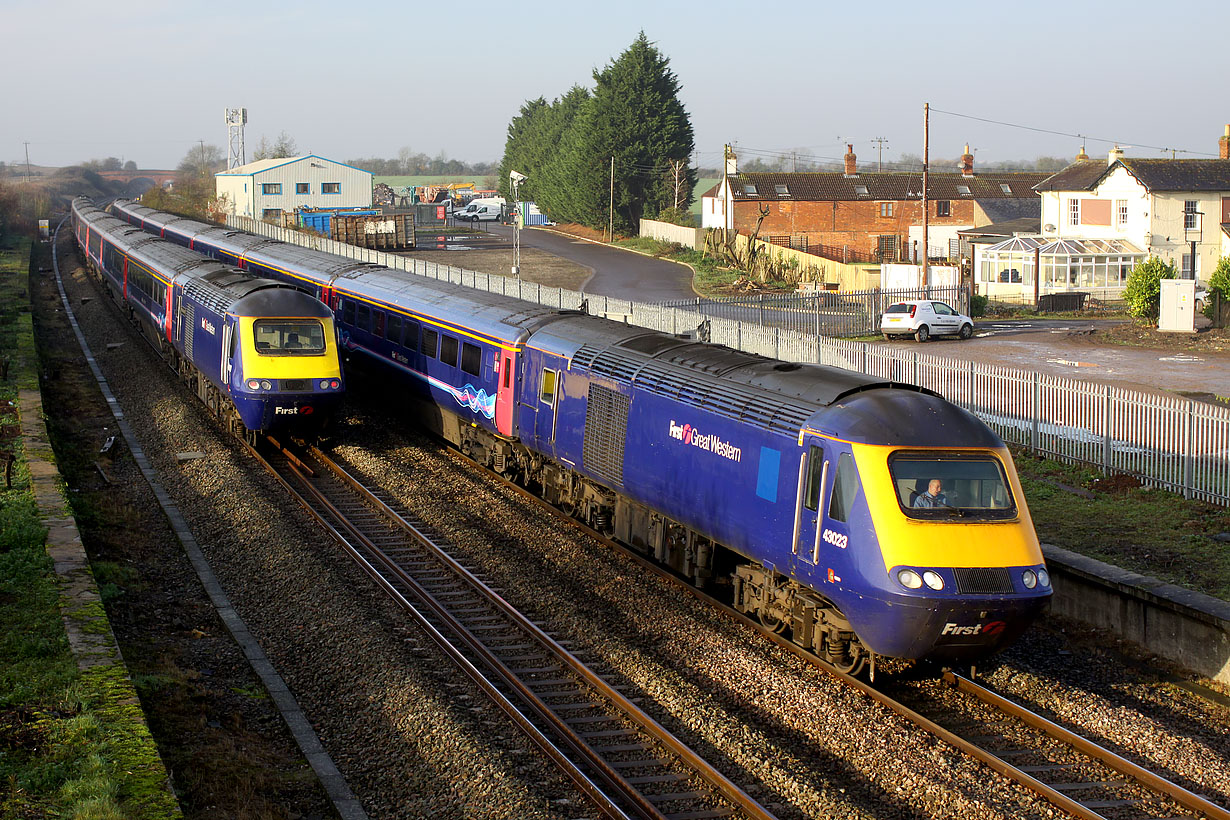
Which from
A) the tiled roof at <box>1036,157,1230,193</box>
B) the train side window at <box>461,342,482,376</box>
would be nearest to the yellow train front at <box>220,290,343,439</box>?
the train side window at <box>461,342,482,376</box>

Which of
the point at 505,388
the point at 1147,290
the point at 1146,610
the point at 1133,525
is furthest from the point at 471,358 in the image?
the point at 1147,290

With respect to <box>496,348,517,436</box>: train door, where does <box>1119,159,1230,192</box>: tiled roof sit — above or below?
above

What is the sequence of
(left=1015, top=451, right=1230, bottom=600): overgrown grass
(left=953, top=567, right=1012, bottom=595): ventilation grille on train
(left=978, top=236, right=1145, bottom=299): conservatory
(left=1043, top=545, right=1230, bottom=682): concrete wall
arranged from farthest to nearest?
(left=978, top=236, right=1145, bottom=299): conservatory < (left=1015, top=451, right=1230, bottom=600): overgrown grass < (left=1043, top=545, right=1230, bottom=682): concrete wall < (left=953, top=567, right=1012, bottom=595): ventilation grille on train

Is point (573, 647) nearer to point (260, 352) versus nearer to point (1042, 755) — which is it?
point (1042, 755)

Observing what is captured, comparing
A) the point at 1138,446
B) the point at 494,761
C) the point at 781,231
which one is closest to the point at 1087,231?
the point at 781,231

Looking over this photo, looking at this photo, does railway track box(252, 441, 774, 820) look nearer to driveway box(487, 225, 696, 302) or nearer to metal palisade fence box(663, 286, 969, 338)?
metal palisade fence box(663, 286, 969, 338)

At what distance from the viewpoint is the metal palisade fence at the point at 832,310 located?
36.3 m

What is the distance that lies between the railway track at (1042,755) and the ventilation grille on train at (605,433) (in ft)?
12.7

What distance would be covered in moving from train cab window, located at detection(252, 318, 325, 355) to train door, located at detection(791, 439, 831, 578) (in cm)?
1232

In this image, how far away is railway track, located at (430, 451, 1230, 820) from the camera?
28.4ft

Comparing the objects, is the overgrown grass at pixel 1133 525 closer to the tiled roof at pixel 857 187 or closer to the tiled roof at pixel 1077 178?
the tiled roof at pixel 1077 178

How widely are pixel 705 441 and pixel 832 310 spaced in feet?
85.1

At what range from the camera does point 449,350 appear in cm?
2050

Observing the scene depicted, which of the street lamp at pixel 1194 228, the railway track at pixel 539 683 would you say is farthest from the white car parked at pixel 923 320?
the railway track at pixel 539 683
